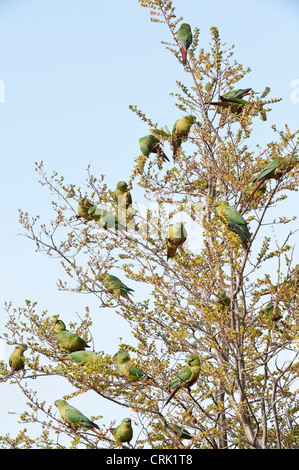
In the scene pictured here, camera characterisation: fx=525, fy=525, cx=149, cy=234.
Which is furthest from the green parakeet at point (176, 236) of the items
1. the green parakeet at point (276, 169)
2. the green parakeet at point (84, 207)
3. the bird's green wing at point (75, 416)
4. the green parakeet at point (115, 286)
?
the bird's green wing at point (75, 416)

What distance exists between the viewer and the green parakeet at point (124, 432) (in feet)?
17.4

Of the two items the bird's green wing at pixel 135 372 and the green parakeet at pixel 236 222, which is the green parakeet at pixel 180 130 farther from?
the bird's green wing at pixel 135 372

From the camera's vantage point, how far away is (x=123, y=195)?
659cm

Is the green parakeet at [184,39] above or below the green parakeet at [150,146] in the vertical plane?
above

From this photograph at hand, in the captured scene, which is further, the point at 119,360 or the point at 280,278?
the point at 119,360

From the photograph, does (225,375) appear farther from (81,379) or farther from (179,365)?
(81,379)

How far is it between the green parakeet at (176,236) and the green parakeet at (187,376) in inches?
49.6

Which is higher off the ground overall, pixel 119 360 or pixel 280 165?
pixel 280 165

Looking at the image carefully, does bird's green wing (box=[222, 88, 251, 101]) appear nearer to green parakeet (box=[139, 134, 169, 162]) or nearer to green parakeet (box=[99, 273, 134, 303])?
green parakeet (box=[139, 134, 169, 162])

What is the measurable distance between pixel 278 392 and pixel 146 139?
3.39 metres

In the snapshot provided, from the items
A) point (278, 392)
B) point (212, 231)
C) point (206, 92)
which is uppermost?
point (206, 92)
